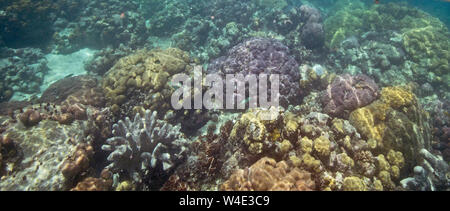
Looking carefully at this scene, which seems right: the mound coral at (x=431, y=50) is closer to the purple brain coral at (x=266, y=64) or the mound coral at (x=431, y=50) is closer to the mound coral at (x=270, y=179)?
the purple brain coral at (x=266, y=64)

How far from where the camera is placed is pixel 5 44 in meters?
13.2

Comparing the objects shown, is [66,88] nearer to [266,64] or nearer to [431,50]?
[266,64]

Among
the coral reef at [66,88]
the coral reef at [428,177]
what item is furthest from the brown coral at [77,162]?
the coral reef at [428,177]

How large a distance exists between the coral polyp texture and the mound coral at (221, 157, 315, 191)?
187cm

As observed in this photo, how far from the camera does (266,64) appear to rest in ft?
26.0

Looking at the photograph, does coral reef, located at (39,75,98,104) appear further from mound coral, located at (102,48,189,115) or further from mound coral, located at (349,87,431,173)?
mound coral, located at (349,87,431,173)

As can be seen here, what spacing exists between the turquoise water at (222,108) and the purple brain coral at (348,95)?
0.04 m

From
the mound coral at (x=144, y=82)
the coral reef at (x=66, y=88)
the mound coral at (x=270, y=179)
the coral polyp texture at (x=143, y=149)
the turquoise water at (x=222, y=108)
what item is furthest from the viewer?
the coral reef at (x=66, y=88)

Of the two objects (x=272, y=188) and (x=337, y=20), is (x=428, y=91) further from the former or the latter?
(x=272, y=188)

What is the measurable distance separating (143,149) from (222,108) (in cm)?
314

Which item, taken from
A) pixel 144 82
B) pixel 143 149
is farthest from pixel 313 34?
pixel 143 149

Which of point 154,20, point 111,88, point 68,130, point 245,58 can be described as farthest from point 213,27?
point 68,130

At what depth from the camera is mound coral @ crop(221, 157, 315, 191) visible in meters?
3.71

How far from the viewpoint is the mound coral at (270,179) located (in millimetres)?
3705
